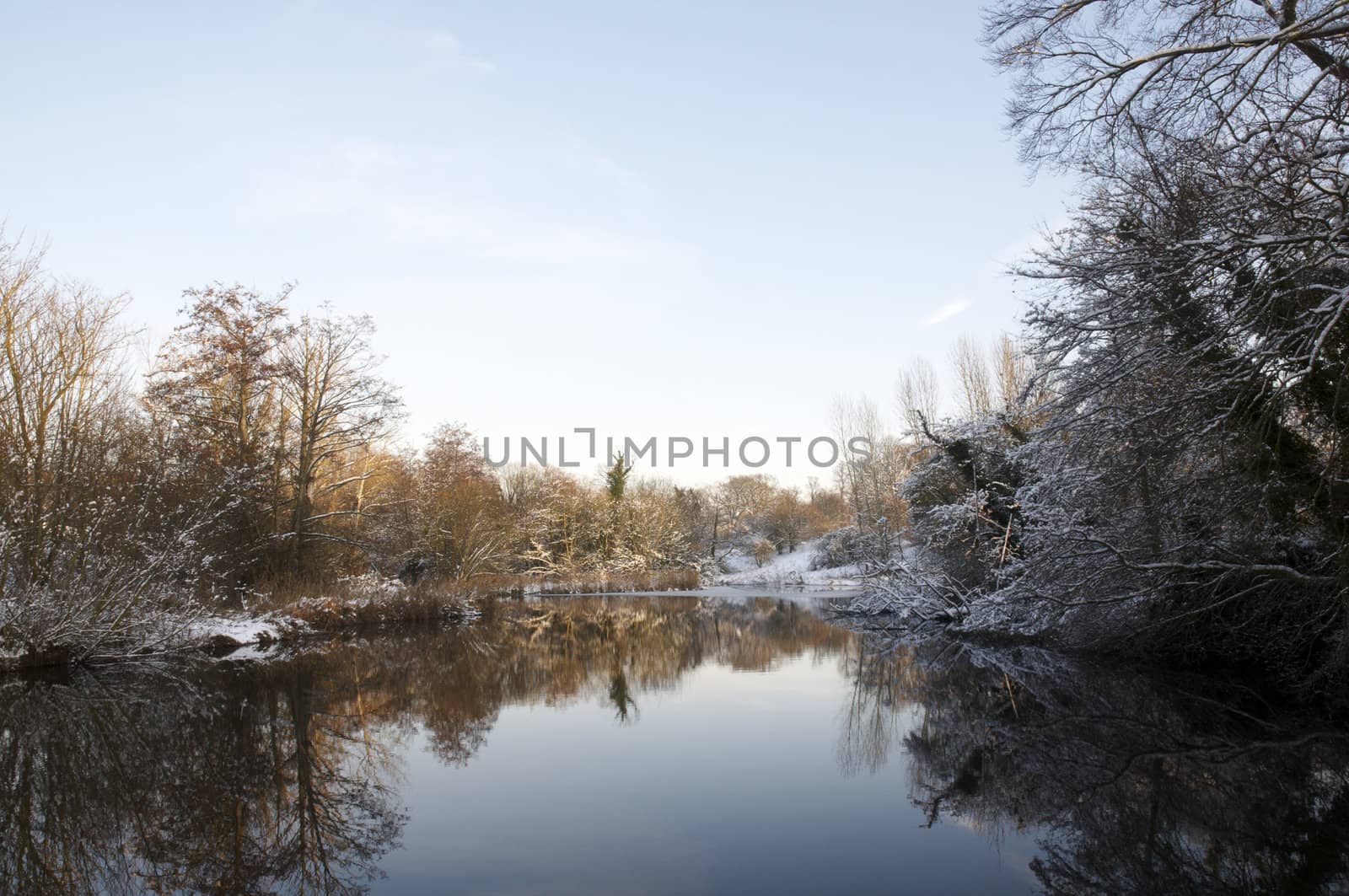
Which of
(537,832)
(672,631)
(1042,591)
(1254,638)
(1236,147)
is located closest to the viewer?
(537,832)

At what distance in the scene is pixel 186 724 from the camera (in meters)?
7.75

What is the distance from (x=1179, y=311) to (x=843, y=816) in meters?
5.81

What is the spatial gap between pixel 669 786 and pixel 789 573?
35.5 meters

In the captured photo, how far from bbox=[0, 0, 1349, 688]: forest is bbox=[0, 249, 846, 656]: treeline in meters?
0.06

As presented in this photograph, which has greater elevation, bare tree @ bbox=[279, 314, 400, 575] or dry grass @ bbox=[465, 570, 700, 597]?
bare tree @ bbox=[279, 314, 400, 575]

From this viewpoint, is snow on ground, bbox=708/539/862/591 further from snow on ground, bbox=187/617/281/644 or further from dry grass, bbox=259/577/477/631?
snow on ground, bbox=187/617/281/644

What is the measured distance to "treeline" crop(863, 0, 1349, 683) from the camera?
6.41m

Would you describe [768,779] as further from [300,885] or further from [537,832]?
[300,885]

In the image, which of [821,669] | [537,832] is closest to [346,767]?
[537,832]

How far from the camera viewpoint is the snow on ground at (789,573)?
36219mm

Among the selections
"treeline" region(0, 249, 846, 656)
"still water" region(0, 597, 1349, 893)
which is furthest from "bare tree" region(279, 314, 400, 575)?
"still water" region(0, 597, 1349, 893)

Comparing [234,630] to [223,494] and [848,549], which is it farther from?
[848,549]

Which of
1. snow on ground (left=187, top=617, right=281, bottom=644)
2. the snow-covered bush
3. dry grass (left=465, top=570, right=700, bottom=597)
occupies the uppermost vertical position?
the snow-covered bush

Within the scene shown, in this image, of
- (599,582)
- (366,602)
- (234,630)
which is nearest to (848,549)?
(599,582)
